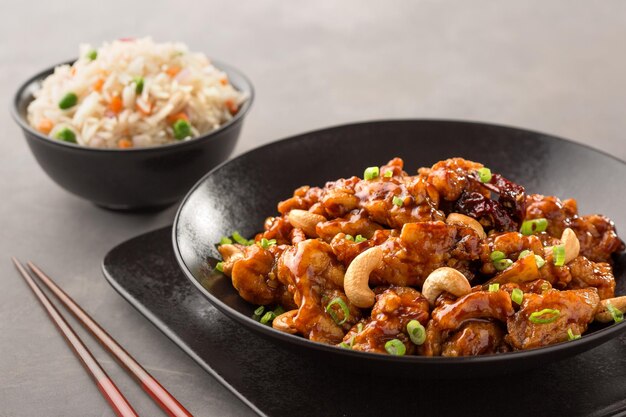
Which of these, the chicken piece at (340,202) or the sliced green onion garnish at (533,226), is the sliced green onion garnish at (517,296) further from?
the chicken piece at (340,202)

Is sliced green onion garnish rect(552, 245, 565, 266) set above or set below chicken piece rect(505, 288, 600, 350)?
above

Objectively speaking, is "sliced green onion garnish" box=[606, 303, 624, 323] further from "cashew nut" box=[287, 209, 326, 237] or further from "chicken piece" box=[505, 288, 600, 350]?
"cashew nut" box=[287, 209, 326, 237]

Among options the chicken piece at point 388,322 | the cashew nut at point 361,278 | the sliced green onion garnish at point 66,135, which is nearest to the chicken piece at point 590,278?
the chicken piece at point 388,322

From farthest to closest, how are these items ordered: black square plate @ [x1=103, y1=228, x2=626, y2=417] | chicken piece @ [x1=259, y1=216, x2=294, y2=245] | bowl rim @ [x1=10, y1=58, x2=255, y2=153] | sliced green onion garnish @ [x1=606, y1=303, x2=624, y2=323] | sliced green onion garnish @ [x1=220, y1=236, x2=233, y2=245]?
bowl rim @ [x1=10, y1=58, x2=255, y2=153]
sliced green onion garnish @ [x1=220, y1=236, x2=233, y2=245]
chicken piece @ [x1=259, y1=216, x2=294, y2=245]
sliced green onion garnish @ [x1=606, y1=303, x2=624, y2=323]
black square plate @ [x1=103, y1=228, x2=626, y2=417]

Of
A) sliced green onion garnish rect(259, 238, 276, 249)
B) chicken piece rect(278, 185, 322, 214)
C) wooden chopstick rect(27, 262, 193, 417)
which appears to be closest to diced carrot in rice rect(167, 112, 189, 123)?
wooden chopstick rect(27, 262, 193, 417)

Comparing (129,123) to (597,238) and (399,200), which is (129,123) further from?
(597,238)

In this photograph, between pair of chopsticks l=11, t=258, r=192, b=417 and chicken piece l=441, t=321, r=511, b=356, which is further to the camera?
pair of chopsticks l=11, t=258, r=192, b=417
